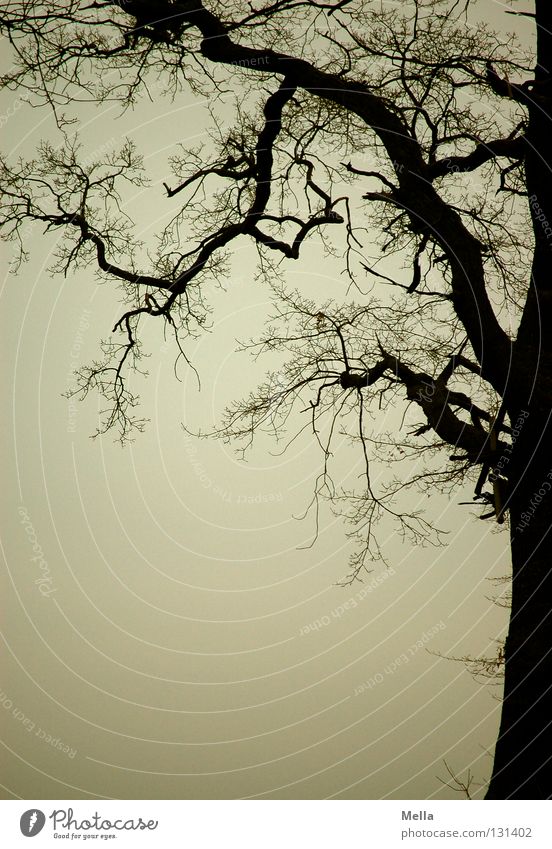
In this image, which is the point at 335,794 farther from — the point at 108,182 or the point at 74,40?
the point at 74,40

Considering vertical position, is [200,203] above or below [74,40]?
below

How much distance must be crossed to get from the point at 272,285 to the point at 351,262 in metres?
0.68

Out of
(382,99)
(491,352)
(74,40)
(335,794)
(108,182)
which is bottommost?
(335,794)

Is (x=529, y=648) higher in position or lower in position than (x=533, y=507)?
lower

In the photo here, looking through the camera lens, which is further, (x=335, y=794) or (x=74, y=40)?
(x=335, y=794)

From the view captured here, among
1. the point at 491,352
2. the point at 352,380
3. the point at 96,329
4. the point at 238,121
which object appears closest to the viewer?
the point at 491,352

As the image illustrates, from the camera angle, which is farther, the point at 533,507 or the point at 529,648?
the point at 533,507

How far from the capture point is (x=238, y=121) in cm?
653
